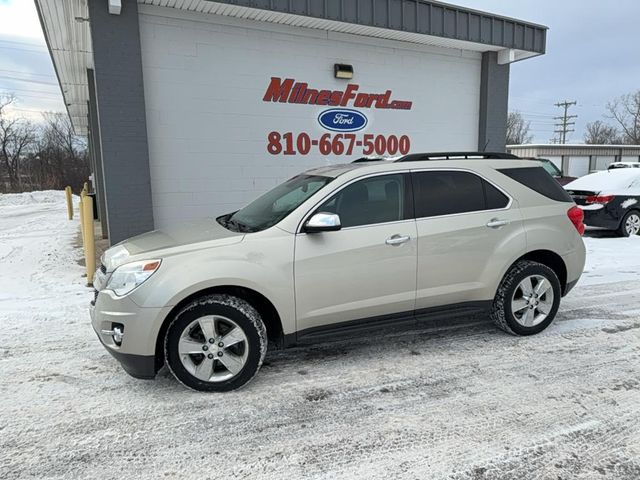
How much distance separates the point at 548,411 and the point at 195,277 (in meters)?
2.62

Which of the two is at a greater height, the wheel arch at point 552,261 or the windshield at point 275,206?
the windshield at point 275,206

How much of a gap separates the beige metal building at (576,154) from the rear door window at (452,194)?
27.1m

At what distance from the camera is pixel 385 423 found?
3.10m

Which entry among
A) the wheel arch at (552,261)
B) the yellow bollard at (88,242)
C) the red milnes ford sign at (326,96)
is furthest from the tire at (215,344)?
the red milnes ford sign at (326,96)

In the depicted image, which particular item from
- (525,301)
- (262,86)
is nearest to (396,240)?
(525,301)

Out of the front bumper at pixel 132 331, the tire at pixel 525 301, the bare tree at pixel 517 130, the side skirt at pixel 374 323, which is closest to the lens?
the front bumper at pixel 132 331

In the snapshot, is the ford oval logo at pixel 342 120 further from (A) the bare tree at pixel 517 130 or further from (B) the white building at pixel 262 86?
(A) the bare tree at pixel 517 130

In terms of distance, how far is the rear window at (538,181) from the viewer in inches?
184

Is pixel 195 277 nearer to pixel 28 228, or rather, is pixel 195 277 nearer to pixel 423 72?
pixel 423 72

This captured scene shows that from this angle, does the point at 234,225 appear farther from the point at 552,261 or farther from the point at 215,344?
the point at 552,261

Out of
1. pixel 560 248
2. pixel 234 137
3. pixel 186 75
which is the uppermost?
pixel 186 75

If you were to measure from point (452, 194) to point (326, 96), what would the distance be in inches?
201

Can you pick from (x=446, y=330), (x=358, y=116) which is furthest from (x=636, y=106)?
(x=446, y=330)

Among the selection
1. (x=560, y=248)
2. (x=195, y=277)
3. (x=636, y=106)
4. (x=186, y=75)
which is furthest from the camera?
(x=636, y=106)
